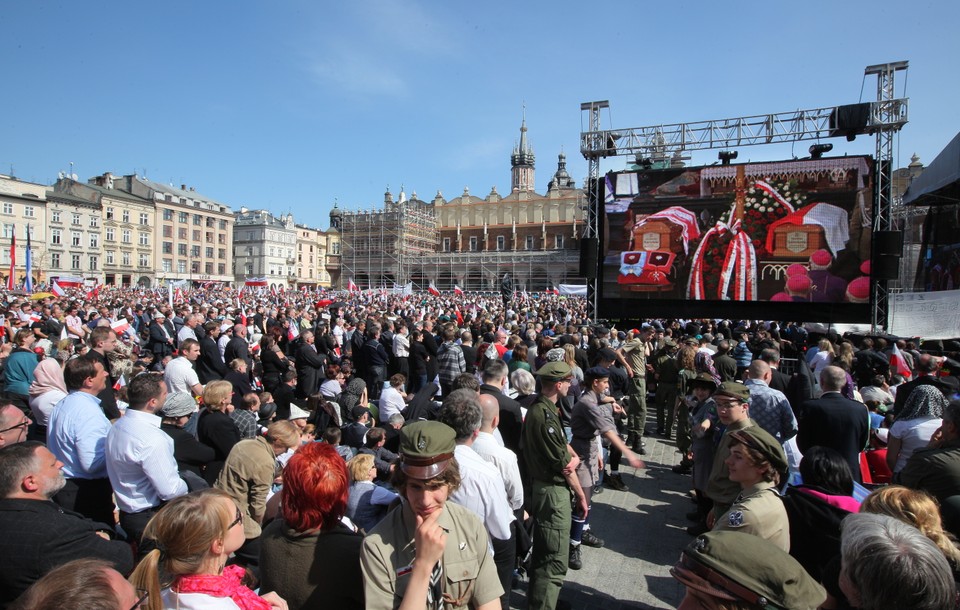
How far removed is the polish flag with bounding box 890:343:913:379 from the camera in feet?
25.2

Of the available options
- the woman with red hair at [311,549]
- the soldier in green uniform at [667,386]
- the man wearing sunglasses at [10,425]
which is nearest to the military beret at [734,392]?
the woman with red hair at [311,549]

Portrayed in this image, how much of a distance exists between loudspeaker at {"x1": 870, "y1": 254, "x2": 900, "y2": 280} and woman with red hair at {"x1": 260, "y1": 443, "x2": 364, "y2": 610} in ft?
49.0

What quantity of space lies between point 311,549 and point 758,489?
213 cm

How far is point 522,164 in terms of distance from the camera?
84.1 m

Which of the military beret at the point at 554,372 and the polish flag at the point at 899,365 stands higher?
the military beret at the point at 554,372

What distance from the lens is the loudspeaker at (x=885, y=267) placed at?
12328 mm

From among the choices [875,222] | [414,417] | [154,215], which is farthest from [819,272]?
[154,215]

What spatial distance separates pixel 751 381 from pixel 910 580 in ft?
11.8

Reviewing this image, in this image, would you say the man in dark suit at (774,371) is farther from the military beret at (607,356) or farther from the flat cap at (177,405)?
the flat cap at (177,405)

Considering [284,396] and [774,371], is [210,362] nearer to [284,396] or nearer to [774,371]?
[284,396]

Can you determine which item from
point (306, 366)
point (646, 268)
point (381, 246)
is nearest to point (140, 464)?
point (306, 366)

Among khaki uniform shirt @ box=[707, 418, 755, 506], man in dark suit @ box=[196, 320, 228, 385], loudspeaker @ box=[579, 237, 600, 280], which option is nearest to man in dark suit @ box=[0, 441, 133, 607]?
khaki uniform shirt @ box=[707, 418, 755, 506]

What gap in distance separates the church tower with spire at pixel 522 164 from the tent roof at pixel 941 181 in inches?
2778

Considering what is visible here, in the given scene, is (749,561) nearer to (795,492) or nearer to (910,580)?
(910,580)
